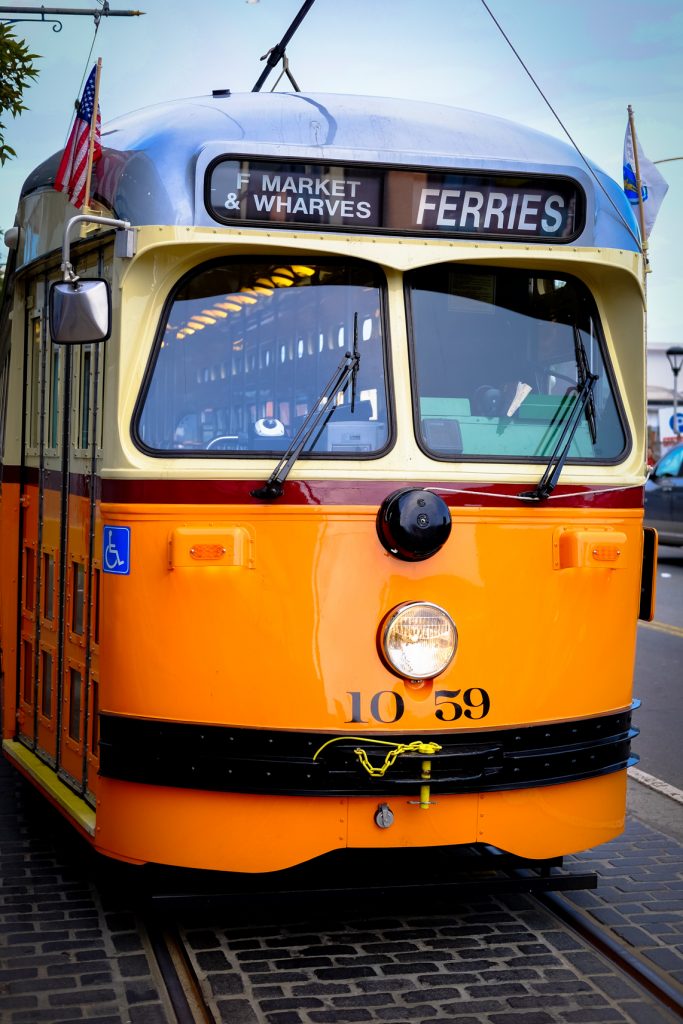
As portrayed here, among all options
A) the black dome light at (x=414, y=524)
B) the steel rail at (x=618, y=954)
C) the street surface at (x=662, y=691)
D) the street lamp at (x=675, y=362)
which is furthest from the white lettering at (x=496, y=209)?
the street lamp at (x=675, y=362)

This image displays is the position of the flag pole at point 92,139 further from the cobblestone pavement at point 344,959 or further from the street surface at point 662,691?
the street surface at point 662,691

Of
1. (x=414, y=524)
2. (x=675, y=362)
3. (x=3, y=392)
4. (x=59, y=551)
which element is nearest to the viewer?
(x=414, y=524)

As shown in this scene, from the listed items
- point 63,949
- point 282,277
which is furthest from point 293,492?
point 63,949

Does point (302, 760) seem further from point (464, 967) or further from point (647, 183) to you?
point (647, 183)

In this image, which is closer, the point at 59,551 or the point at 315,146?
the point at 315,146

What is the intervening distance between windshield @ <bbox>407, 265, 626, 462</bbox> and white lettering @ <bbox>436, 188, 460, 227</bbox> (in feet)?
0.57

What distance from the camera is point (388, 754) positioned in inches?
194

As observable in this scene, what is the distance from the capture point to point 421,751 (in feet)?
16.2

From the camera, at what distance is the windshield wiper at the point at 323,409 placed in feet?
16.3

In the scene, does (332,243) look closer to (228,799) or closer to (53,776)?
(228,799)

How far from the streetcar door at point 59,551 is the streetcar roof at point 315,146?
2.08 ft

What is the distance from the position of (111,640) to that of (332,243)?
171 cm

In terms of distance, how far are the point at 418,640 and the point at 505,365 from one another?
3.85 feet

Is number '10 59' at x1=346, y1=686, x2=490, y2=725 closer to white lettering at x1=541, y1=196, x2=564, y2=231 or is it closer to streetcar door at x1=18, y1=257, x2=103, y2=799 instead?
streetcar door at x1=18, y1=257, x2=103, y2=799
